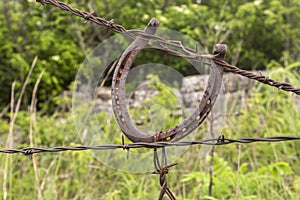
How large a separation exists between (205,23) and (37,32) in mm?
1782

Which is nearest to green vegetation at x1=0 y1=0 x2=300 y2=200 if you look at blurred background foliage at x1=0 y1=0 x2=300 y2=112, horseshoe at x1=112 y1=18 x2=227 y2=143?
blurred background foliage at x1=0 y1=0 x2=300 y2=112

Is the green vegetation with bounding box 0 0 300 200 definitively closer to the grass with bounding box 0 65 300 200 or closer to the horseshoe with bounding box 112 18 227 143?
the grass with bounding box 0 65 300 200

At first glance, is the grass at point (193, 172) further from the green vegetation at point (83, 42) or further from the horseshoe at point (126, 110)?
the horseshoe at point (126, 110)

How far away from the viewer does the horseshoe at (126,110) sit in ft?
2.39

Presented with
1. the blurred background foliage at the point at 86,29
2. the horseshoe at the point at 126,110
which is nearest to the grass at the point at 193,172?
the horseshoe at the point at 126,110

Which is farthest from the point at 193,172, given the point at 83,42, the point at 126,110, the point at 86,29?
the point at 86,29

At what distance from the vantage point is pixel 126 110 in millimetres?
753

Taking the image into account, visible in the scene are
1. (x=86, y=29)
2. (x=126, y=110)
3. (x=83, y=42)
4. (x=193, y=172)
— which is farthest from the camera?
(x=86, y=29)

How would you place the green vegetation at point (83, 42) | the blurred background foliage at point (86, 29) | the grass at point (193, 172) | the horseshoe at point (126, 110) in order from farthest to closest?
the blurred background foliage at point (86, 29) → the green vegetation at point (83, 42) → the grass at point (193, 172) → the horseshoe at point (126, 110)

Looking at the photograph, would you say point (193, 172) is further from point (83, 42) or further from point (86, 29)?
point (86, 29)

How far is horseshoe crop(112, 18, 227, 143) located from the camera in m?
0.73

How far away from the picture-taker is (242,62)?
4914 mm

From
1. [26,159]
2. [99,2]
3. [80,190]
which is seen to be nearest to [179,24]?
[99,2]

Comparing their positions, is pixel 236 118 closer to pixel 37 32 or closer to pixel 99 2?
pixel 99 2
